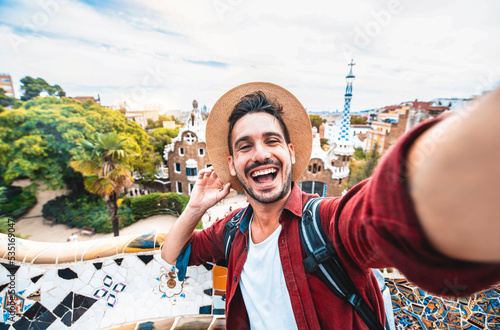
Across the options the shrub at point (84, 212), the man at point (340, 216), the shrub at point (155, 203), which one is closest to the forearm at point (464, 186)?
the man at point (340, 216)

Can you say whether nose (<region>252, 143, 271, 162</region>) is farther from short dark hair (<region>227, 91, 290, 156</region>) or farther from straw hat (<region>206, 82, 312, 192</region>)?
straw hat (<region>206, 82, 312, 192</region>)

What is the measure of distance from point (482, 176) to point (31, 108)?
841 inches

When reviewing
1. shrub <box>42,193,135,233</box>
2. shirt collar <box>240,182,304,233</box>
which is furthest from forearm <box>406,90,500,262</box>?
shrub <box>42,193,135,233</box>

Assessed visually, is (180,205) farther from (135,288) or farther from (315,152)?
(135,288)

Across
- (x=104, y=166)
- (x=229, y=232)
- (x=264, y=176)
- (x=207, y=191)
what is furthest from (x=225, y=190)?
(x=104, y=166)

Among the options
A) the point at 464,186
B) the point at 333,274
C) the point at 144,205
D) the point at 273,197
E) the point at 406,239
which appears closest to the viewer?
the point at 464,186

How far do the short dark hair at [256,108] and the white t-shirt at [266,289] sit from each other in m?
0.94

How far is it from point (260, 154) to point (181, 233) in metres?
1.11

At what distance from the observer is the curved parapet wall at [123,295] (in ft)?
7.51

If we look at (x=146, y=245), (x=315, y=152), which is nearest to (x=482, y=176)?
(x=146, y=245)

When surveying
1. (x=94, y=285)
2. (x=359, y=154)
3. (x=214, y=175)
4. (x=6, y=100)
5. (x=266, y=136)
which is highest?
(x=6, y=100)

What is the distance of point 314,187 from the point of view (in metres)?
16.5

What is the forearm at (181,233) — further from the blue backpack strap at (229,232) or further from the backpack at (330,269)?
the backpack at (330,269)

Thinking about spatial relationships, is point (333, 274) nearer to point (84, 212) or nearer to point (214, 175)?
point (214, 175)
